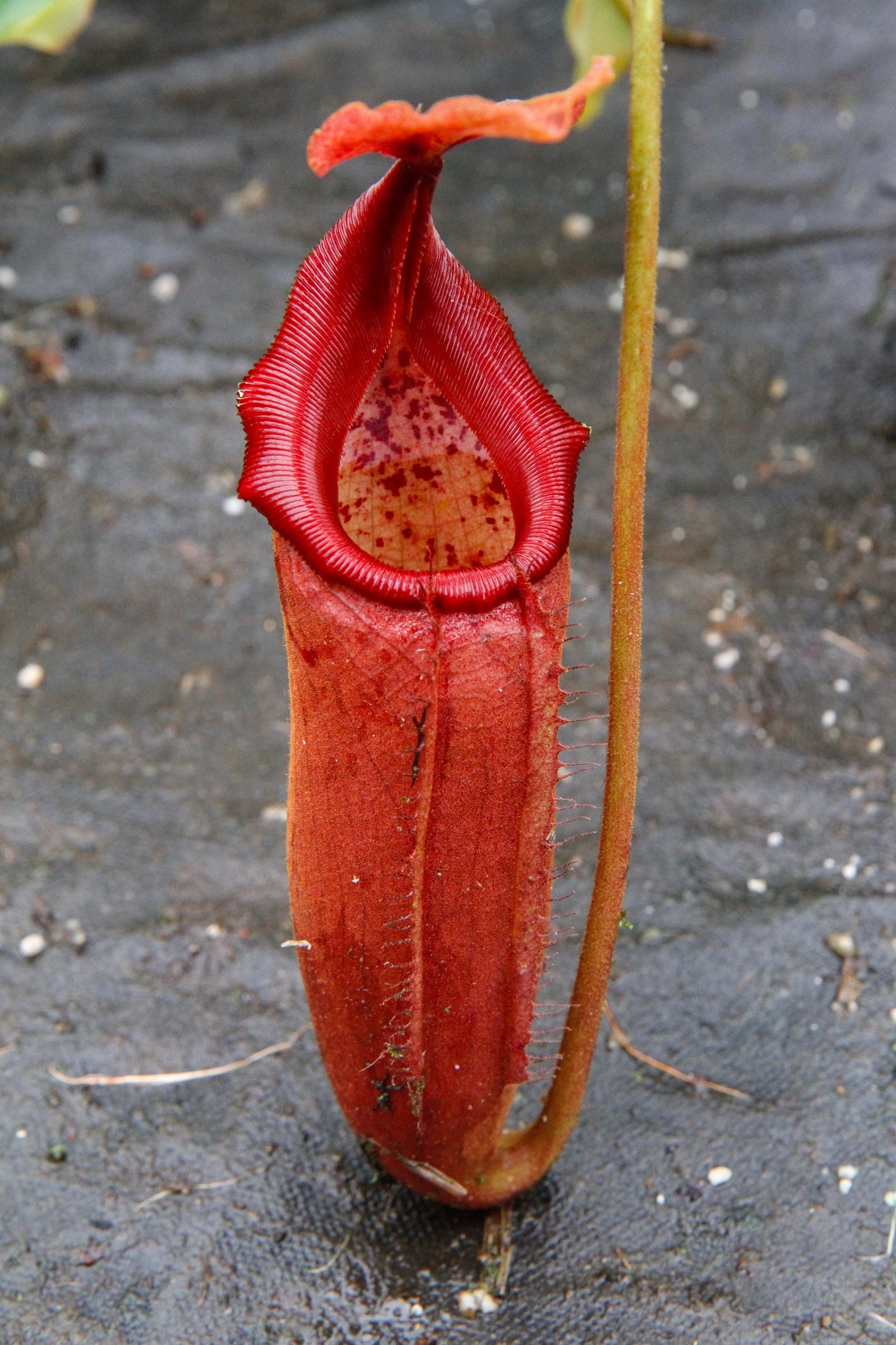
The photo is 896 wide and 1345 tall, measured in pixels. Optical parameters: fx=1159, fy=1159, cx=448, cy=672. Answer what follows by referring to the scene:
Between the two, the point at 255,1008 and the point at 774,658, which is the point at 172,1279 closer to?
the point at 255,1008

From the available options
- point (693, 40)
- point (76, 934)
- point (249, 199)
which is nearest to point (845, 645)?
point (76, 934)

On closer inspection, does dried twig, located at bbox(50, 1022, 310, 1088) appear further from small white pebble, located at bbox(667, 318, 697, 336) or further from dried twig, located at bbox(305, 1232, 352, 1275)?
small white pebble, located at bbox(667, 318, 697, 336)

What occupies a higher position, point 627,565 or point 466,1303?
point 627,565

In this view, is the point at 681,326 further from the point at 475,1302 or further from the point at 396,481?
the point at 475,1302

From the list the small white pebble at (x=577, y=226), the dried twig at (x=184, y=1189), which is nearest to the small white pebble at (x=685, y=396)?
the small white pebble at (x=577, y=226)

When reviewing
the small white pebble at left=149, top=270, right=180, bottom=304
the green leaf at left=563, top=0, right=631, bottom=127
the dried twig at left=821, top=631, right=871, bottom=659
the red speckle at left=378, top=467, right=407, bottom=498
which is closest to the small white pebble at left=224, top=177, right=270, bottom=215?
the small white pebble at left=149, top=270, right=180, bottom=304
